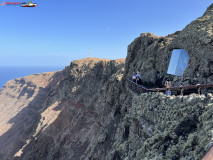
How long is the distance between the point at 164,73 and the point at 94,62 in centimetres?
4384

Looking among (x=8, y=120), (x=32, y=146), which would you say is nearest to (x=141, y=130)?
(x=32, y=146)

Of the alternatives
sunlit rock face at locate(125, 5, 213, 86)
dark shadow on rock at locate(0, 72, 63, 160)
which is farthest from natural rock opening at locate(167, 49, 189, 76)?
dark shadow on rock at locate(0, 72, 63, 160)

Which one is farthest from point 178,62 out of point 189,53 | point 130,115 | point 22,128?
point 22,128

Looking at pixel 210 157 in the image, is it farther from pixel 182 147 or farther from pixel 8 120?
pixel 8 120

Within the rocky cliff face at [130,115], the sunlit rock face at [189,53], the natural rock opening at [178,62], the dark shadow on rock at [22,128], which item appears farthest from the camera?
the dark shadow on rock at [22,128]

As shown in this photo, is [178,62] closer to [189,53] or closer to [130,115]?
[189,53]

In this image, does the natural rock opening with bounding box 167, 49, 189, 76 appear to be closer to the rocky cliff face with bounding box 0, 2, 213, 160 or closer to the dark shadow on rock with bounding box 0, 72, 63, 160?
the rocky cliff face with bounding box 0, 2, 213, 160

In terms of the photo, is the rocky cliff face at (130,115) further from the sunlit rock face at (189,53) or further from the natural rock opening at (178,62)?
the natural rock opening at (178,62)

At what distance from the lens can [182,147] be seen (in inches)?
249

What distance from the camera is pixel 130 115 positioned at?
569 inches

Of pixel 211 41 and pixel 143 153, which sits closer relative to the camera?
pixel 143 153

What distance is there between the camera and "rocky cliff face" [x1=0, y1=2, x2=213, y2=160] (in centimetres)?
723

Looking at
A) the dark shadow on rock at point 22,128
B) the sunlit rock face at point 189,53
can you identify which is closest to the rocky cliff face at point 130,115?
the sunlit rock face at point 189,53

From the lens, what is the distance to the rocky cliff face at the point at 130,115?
7234 mm
